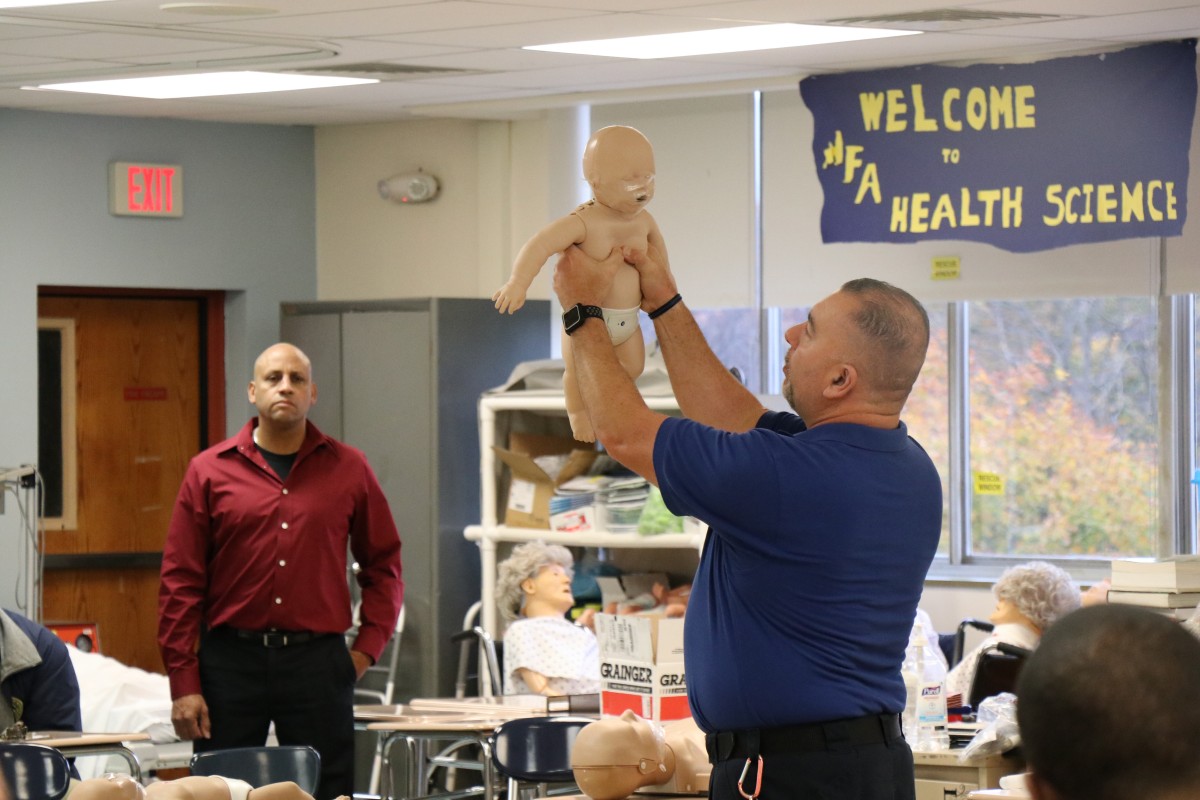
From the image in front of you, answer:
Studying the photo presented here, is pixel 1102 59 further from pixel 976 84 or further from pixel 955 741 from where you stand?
pixel 955 741

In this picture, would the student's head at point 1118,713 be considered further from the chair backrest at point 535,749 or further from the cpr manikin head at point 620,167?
the chair backrest at point 535,749

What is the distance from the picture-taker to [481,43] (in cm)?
599

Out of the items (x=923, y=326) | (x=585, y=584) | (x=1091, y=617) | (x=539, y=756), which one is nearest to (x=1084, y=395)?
(x=585, y=584)

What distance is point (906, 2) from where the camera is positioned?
17.4 feet

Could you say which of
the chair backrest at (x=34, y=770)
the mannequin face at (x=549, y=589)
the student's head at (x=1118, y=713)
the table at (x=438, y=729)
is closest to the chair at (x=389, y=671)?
the mannequin face at (x=549, y=589)

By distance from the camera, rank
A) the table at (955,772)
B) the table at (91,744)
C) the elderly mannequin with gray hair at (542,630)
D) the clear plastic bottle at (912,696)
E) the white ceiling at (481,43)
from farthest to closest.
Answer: the elderly mannequin with gray hair at (542,630) < the white ceiling at (481,43) < the table at (91,744) < the clear plastic bottle at (912,696) < the table at (955,772)

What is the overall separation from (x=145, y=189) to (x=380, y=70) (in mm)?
1728

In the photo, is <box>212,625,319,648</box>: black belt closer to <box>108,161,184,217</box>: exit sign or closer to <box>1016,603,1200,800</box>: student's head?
<box>108,161,184,217</box>: exit sign

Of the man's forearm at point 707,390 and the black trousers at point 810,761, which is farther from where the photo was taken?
the man's forearm at point 707,390

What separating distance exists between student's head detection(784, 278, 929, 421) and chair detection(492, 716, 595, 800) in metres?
1.95

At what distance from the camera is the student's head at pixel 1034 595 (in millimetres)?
6172

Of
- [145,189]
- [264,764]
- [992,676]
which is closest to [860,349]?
[264,764]

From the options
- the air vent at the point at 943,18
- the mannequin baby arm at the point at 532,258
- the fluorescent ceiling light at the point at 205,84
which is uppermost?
the fluorescent ceiling light at the point at 205,84

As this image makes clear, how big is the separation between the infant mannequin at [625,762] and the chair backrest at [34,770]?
1.40 meters
